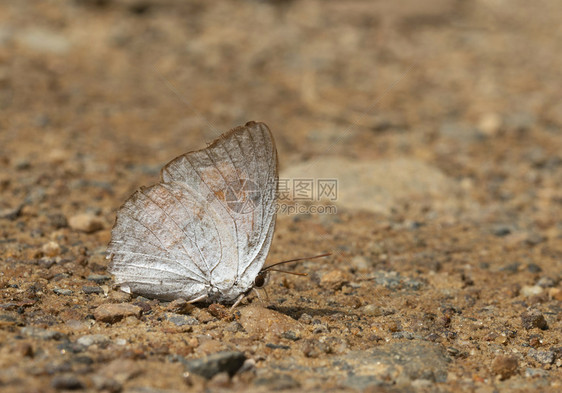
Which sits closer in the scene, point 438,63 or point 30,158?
point 30,158

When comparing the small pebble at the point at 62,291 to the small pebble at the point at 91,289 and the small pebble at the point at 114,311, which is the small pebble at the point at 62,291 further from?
the small pebble at the point at 114,311

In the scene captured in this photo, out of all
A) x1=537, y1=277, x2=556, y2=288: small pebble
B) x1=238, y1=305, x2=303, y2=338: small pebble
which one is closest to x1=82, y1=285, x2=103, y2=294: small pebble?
x1=238, y1=305, x2=303, y2=338: small pebble

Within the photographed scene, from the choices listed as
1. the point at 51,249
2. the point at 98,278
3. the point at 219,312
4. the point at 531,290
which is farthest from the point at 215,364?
the point at 531,290

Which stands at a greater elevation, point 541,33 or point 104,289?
point 541,33

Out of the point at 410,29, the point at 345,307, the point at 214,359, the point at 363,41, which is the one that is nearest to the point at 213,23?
the point at 363,41

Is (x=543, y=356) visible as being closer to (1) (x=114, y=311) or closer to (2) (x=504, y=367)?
(2) (x=504, y=367)

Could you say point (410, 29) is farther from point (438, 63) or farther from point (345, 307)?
point (345, 307)
